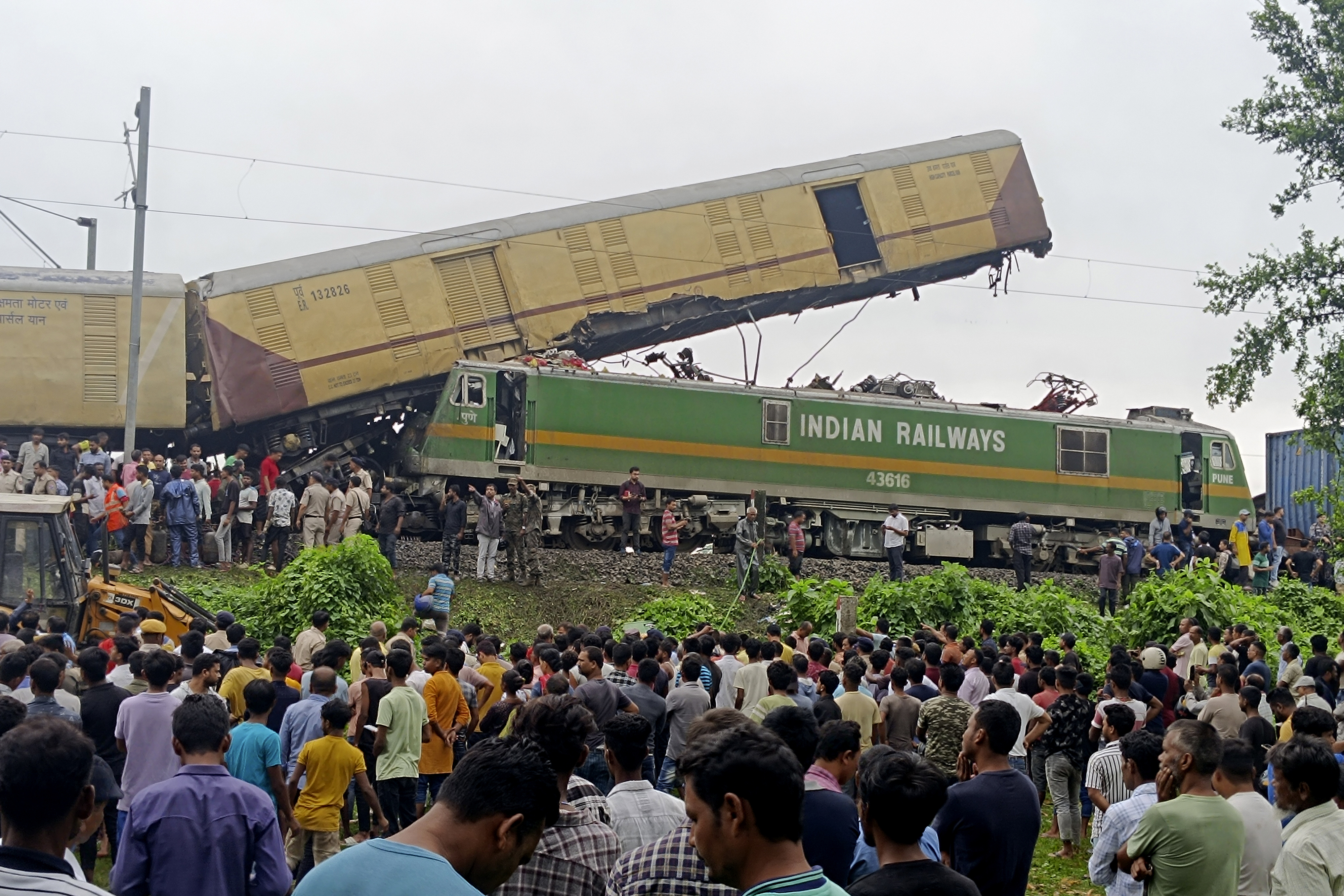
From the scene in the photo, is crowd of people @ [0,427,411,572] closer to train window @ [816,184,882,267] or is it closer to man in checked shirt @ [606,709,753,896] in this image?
train window @ [816,184,882,267]

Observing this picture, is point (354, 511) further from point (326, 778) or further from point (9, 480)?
point (326, 778)

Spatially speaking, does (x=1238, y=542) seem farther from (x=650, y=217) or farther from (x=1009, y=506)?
(x=650, y=217)

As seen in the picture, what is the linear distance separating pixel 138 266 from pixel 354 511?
480 centimetres

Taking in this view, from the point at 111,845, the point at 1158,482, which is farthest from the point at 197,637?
the point at 1158,482

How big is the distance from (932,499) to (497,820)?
849 inches

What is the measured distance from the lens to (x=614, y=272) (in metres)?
22.8

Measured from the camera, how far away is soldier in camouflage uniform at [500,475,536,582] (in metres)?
18.8

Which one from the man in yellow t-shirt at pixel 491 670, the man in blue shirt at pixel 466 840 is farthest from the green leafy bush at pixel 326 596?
the man in blue shirt at pixel 466 840

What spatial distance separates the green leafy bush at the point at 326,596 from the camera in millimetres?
14320

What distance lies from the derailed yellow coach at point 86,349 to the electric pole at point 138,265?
108cm

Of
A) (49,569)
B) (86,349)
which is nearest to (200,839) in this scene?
(49,569)

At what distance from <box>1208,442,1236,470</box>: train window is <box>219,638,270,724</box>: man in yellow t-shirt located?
73.2 feet

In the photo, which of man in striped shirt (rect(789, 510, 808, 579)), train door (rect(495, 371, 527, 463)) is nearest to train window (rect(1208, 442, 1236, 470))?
man in striped shirt (rect(789, 510, 808, 579))

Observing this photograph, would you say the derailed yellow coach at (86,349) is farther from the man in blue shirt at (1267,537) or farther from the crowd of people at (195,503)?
the man in blue shirt at (1267,537)
